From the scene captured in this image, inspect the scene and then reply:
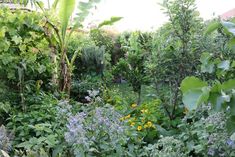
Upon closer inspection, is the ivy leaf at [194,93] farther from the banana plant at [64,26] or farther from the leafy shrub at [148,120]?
the banana plant at [64,26]

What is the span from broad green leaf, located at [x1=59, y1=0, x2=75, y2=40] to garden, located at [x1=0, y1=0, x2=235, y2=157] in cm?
2

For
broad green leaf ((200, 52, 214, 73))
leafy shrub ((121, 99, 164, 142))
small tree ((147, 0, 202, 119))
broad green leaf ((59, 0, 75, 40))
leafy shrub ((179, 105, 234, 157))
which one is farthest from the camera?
broad green leaf ((59, 0, 75, 40))

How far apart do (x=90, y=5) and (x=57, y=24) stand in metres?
0.62

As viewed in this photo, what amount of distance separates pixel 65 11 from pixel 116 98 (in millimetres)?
1529

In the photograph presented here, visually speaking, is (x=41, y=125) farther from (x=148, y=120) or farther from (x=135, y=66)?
(x=135, y=66)

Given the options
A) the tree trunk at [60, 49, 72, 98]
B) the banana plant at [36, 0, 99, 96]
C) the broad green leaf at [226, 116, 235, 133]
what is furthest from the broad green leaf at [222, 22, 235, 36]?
the tree trunk at [60, 49, 72, 98]

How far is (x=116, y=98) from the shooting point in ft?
17.1

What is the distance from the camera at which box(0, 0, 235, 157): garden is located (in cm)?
249

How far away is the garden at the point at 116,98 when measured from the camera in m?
2.49

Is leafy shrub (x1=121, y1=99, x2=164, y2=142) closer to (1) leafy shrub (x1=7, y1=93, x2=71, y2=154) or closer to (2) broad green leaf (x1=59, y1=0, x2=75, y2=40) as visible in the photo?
(1) leafy shrub (x1=7, y1=93, x2=71, y2=154)

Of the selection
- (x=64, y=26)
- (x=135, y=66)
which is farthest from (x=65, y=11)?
(x=135, y=66)

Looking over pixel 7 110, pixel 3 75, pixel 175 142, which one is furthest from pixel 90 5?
pixel 175 142

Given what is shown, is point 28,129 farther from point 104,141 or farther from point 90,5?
point 90,5

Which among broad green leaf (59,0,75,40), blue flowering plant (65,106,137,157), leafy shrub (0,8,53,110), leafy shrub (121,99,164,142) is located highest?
broad green leaf (59,0,75,40)
